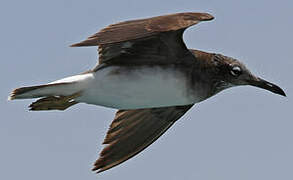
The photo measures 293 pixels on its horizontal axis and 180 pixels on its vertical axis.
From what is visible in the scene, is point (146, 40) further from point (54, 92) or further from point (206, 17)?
point (54, 92)

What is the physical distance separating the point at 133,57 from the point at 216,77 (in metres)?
1.26

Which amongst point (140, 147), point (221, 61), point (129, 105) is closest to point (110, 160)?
point (140, 147)

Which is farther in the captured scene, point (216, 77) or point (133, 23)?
point (216, 77)

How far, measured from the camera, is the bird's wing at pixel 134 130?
47.3 ft

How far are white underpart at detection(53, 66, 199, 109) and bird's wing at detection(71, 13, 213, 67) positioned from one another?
0.18 meters

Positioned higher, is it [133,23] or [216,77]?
[133,23]

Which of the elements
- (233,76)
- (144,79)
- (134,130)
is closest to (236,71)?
(233,76)

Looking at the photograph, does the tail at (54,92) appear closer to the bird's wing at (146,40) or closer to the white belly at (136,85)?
the white belly at (136,85)

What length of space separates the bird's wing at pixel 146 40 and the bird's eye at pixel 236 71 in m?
0.81

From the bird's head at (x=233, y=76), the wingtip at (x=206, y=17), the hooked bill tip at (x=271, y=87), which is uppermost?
the wingtip at (x=206, y=17)

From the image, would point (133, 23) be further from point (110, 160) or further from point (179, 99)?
point (110, 160)

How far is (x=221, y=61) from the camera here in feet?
43.9

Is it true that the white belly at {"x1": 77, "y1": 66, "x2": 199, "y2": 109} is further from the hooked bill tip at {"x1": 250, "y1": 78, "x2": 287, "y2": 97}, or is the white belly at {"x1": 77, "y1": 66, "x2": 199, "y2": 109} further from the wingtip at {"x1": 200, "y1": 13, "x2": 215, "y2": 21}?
the hooked bill tip at {"x1": 250, "y1": 78, "x2": 287, "y2": 97}

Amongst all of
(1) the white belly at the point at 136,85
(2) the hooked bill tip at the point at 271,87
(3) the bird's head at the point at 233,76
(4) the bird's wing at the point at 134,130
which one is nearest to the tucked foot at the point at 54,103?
(1) the white belly at the point at 136,85
